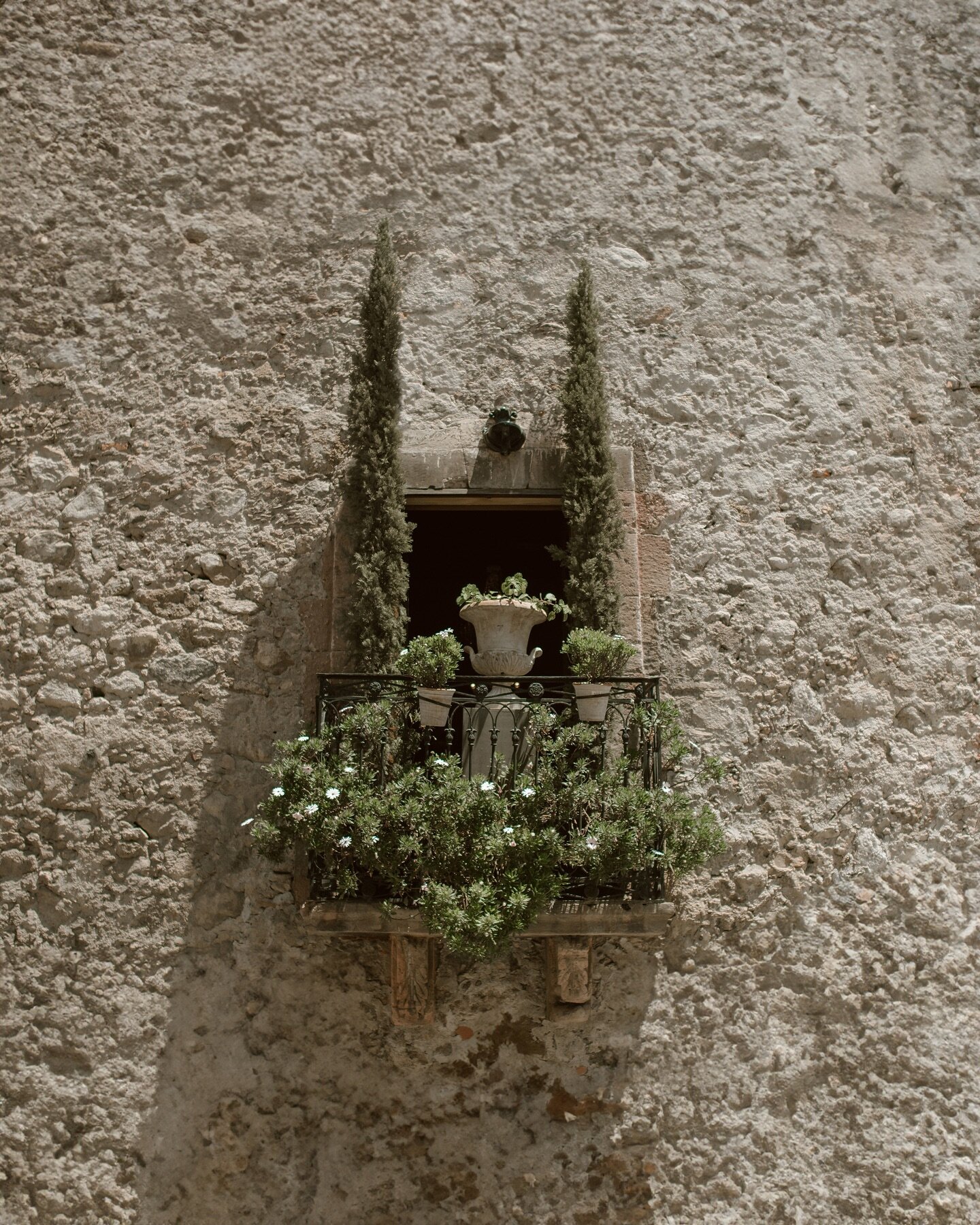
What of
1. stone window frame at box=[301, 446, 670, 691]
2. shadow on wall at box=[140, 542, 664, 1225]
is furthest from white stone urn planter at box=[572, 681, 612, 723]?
shadow on wall at box=[140, 542, 664, 1225]

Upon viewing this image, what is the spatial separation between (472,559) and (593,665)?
2376 mm

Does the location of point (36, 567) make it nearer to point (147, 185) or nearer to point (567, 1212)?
point (147, 185)

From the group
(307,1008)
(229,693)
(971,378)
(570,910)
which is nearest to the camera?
(570,910)

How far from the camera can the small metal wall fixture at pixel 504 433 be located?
5980mm

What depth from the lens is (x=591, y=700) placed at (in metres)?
5.13

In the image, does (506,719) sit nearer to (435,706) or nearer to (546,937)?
(435,706)

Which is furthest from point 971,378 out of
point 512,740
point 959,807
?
point 512,740

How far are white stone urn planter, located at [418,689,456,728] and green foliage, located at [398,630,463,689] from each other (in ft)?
0.09

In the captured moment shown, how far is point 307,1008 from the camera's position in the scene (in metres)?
5.23

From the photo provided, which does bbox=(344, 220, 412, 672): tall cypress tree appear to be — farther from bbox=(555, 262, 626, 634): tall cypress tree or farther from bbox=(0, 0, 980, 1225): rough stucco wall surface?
bbox=(555, 262, 626, 634): tall cypress tree

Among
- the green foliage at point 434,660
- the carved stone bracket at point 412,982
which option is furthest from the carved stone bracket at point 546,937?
the green foliage at point 434,660

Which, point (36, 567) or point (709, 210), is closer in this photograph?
point (36, 567)

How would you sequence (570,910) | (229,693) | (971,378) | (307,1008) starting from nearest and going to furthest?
1. (570,910)
2. (307,1008)
3. (229,693)
4. (971,378)

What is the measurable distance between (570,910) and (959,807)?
1980mm
